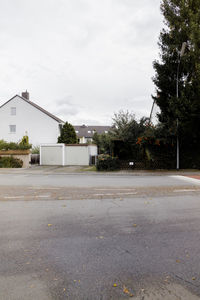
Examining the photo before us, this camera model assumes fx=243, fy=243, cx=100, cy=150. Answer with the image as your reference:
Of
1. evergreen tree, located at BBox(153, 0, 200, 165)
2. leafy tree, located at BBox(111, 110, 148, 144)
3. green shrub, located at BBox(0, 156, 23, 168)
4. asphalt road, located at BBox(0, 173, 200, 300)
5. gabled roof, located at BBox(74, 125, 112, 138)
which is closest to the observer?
asphalt road, located at BBox(0, 173, 200, 300)

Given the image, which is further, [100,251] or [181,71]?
[181,71]

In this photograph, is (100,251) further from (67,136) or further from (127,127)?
(67,136)

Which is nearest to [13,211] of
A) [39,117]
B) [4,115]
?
[39,117]

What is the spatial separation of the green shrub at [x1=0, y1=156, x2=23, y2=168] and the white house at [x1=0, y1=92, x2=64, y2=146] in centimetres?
1323

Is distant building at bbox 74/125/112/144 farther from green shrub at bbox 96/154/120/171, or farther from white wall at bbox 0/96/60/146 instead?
green shrub at bbox 96/154/120/171

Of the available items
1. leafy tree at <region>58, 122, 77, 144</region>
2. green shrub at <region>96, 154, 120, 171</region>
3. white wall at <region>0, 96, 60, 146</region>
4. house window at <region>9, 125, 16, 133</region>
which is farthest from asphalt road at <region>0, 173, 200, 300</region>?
house window at <region>9, 125, 16, 133</region>

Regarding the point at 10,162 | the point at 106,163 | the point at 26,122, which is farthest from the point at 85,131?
the point at 106,163

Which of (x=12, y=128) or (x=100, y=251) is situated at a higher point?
(x=12, y=128)

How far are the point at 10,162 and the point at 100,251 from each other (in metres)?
19.3

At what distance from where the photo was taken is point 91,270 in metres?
2.94

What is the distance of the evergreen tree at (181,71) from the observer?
1564 cm

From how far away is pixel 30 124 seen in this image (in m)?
34.7

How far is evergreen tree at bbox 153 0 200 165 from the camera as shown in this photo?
51.3 ft

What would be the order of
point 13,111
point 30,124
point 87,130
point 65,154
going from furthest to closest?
point 87,130 < point 13,111 < point 30,124 < point 65,154
